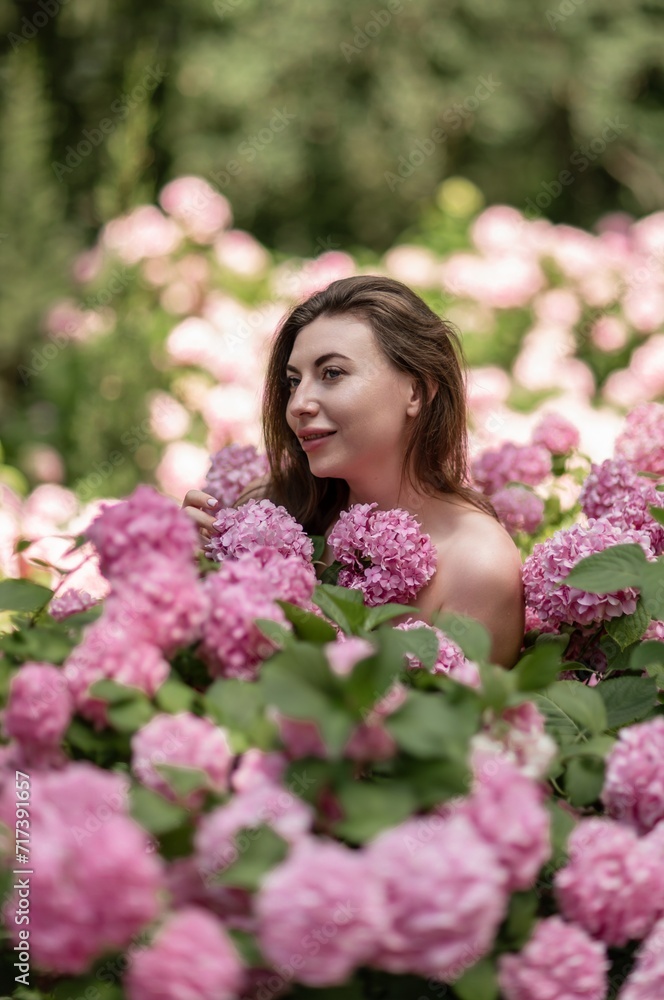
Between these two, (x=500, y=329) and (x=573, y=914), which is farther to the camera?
(x=500, y=329)

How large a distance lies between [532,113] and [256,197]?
1.73 metres

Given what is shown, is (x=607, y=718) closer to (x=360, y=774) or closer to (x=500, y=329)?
(x=360, y=774)

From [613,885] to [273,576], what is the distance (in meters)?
0.44

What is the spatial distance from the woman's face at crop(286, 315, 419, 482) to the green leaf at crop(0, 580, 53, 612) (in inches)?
24.6

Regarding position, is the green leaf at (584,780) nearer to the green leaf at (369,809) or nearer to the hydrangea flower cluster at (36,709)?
the green leaf at (369,809)

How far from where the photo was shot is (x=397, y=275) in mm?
4215

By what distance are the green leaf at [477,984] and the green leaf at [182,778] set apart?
0.25m

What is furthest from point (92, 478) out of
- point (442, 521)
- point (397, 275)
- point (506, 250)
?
point (442, 521)

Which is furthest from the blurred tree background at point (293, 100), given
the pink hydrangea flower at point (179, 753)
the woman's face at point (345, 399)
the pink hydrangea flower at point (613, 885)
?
the pink hydrangea flower at point (613, 885)

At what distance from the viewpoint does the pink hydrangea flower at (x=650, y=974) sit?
33.8 inches

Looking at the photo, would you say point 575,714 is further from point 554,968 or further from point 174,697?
point 174,697

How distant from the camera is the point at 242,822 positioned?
804mm
